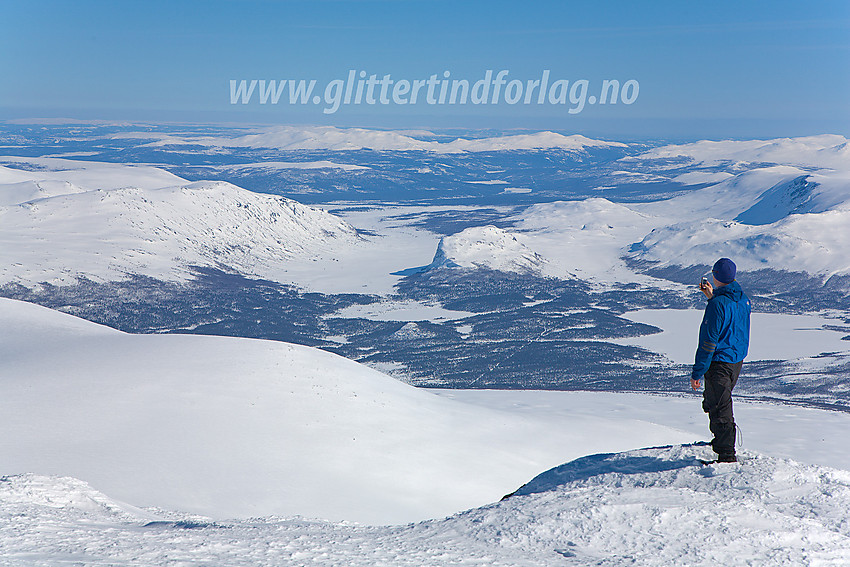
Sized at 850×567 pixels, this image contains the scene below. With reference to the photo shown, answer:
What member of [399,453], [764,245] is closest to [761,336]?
[764,245]

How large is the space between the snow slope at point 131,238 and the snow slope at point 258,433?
106 m

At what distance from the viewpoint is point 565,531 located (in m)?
8.80

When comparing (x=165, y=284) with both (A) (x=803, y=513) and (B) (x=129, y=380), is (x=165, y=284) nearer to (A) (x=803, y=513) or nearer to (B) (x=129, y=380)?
(B) (x=129, y=380)

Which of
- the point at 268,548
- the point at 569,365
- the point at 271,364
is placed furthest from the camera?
the point at 569,365

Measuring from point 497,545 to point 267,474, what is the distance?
1384 centimetres

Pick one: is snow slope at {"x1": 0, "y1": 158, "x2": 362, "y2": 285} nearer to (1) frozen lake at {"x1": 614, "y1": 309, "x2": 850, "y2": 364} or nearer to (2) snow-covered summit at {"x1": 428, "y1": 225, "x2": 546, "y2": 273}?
(2) snow-covered summit at {"x1": 428, "y1": 225, "x2": 546, "y2": 273}

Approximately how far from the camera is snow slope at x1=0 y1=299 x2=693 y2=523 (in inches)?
768

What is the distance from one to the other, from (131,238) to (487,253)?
82462 millimetres

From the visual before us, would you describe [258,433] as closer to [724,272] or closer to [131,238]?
[724,272]

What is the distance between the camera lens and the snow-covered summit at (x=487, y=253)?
521ft

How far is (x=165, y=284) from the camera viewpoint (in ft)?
455

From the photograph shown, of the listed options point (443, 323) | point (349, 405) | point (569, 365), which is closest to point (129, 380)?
point (349, 405)

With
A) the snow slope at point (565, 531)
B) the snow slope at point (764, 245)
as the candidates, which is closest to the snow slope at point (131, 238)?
the snow slope at point (764, 245)

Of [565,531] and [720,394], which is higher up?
[720,394]
